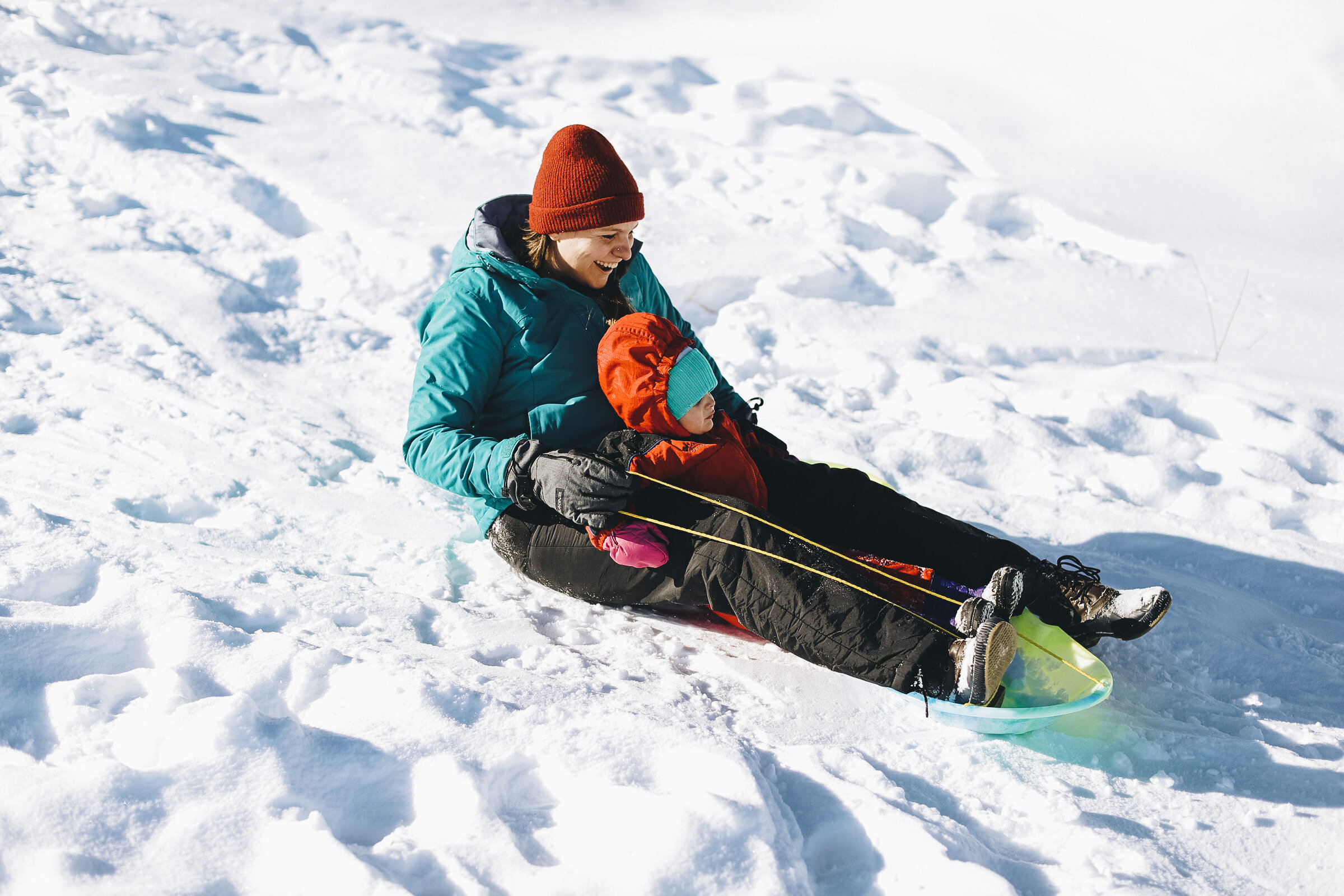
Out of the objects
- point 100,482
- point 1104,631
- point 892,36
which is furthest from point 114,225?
point 892,36

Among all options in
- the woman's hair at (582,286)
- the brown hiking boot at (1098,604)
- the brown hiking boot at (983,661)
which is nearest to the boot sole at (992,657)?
the brown hiking boot at (983,661)

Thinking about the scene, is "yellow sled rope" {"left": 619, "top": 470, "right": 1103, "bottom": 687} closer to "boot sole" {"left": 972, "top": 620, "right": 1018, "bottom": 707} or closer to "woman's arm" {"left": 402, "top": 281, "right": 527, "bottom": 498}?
"boot sole" {"left": 972, "top": 620, "right": 1018, "bottom": 707}

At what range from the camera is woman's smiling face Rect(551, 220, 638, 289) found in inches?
98.3

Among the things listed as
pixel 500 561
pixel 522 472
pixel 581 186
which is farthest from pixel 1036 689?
pixel 581 186

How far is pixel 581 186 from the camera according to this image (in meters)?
2.40

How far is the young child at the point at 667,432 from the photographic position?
216 cm

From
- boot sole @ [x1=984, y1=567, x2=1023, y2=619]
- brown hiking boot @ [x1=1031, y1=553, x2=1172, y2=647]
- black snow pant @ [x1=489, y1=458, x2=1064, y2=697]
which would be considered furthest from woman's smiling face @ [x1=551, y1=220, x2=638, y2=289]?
brown hiking boot @ [x1=1031, y1=553, x2=1172, y2=647]

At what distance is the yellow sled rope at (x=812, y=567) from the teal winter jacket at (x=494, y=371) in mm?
346

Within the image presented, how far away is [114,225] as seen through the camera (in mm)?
4438

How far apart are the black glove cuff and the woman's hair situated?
1.86 ft

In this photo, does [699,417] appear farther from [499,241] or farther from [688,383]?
[499,241]

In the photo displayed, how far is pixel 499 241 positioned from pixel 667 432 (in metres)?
0.71

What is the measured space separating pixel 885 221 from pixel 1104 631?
3878 mm

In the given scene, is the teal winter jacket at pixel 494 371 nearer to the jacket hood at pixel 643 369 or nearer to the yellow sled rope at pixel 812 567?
the jacket hood at pixel 643 369
